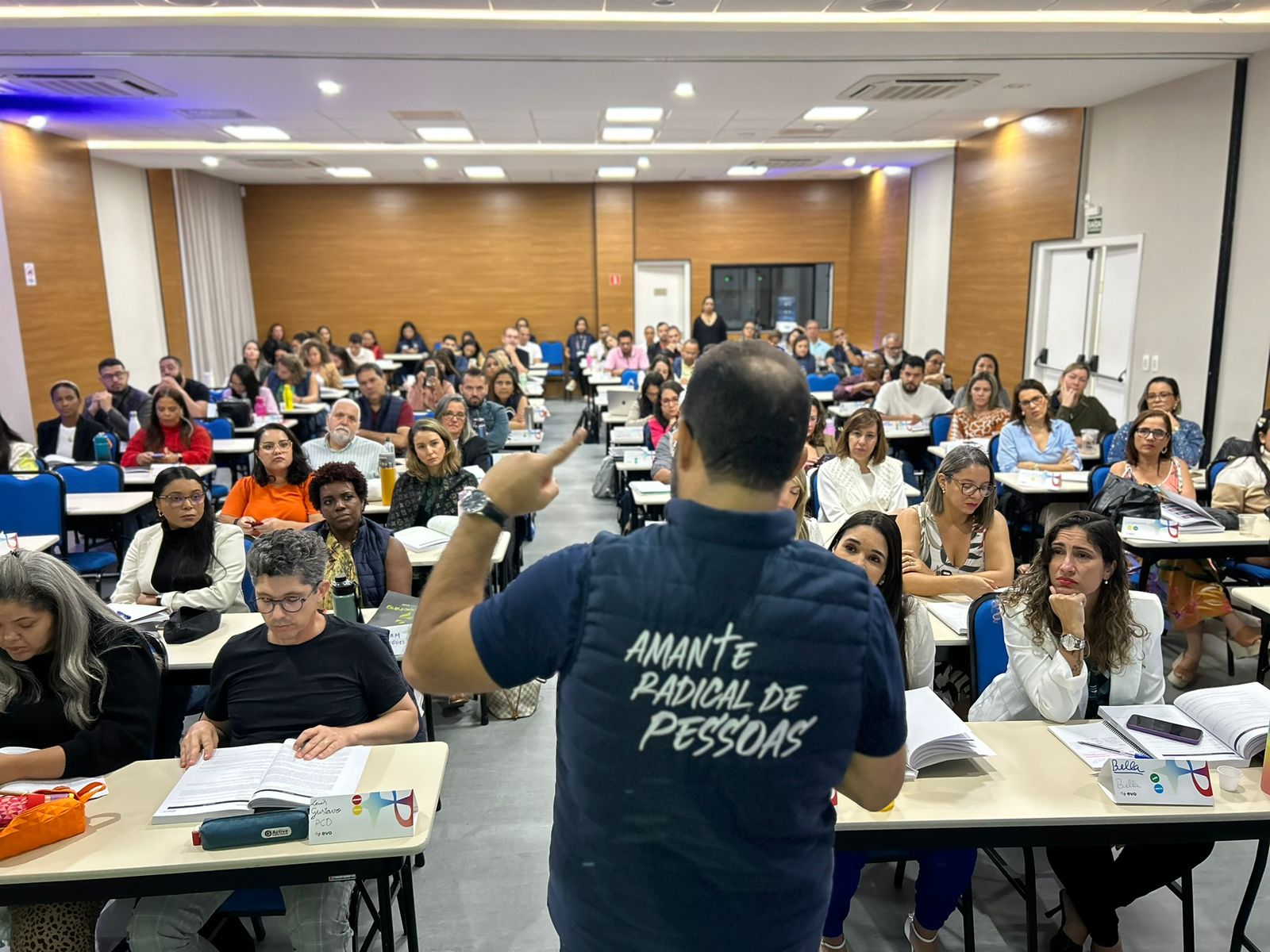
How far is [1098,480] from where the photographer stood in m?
5.39

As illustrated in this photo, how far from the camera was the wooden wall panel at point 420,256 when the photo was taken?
51.2ft

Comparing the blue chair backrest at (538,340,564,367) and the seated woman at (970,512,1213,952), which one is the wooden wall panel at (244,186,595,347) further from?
the seated woman at (970,512,1213,952)

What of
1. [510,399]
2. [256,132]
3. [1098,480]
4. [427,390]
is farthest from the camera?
[256,132]

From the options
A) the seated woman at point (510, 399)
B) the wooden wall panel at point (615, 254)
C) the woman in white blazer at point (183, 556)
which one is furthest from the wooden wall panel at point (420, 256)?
the woman in white blazer at point (183, 556)

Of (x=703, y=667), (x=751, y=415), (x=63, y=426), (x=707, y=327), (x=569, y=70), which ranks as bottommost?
(x=63, y=426)

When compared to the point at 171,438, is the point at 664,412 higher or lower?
higher

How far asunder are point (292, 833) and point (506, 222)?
1485 cm

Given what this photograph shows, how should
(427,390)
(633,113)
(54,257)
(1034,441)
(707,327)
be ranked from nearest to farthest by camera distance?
(1034,441) < (427,390) < (633,113) < (54,257) < (707,327)

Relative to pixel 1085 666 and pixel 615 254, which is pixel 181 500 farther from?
pixel 615 254

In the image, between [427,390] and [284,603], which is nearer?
[284,603]

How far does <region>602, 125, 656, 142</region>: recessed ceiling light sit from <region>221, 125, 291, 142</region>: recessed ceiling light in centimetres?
363

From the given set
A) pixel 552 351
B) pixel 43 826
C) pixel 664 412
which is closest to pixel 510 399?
pixel 664 412

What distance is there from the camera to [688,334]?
16156 millimetres

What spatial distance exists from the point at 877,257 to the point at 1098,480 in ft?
34.1
